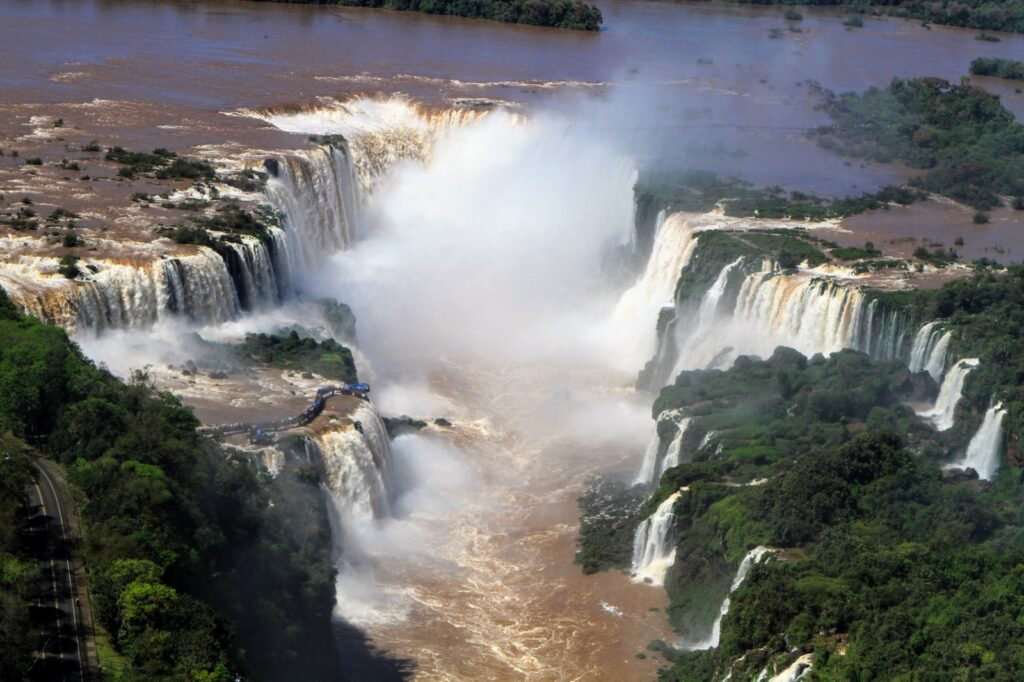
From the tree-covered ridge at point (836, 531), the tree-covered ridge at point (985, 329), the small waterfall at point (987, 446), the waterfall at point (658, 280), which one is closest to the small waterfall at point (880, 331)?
the tree-covered ridge at point (985, 329)

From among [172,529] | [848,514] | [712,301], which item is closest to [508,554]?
[848,514]

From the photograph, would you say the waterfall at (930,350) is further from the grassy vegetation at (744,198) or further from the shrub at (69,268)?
the shrub at (69,268)

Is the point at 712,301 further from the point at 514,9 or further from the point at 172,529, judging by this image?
the point at 514,9

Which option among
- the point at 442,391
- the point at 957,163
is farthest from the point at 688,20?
the point at 442,391

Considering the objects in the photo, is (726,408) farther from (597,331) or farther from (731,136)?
(731,136)

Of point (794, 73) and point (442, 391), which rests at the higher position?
point (794, 73)

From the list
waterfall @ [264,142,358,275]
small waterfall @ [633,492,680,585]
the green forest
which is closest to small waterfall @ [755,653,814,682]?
the green forest

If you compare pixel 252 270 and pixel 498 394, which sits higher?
pixel 252 270
